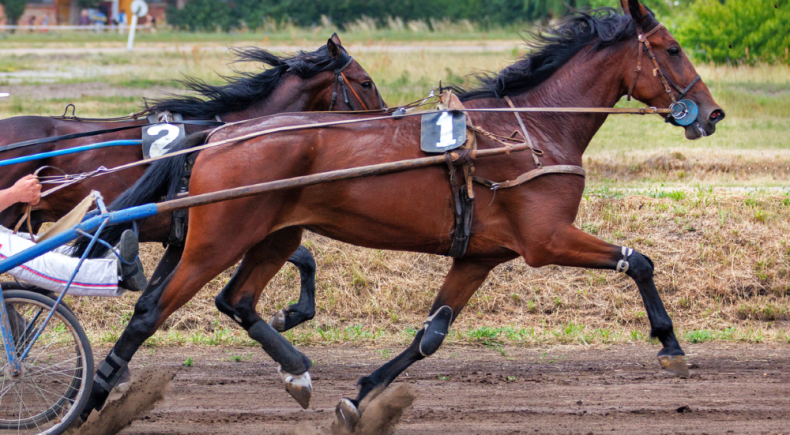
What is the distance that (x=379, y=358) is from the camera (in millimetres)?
5941

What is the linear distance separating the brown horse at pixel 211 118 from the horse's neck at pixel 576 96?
1.77 metres

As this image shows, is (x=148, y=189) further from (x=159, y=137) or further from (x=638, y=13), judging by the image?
(x=638, y=13)

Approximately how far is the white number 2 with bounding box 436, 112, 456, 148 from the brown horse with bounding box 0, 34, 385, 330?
5.72ft

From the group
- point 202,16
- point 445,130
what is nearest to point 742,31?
point 445,130

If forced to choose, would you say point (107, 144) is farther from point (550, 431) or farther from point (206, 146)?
point (550, 431)

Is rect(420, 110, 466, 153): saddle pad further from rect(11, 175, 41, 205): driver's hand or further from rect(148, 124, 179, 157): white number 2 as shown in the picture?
rect(11, 175, 41, 205): driver's hand

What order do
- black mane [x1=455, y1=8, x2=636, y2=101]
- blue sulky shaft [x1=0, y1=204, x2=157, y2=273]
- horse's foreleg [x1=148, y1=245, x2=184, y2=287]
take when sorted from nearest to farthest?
blue sulky shaft [x1=0, y1=204, x2=157, y2=273] < black mane [x1=455, y1=8, x2=636, y2=101] < horse's foreleg [x1=148, y1=245, x2=184, y2=287]

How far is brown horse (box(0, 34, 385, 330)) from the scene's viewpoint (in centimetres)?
530

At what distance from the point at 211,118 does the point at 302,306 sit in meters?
1.56

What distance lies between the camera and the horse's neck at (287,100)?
5.84 meters

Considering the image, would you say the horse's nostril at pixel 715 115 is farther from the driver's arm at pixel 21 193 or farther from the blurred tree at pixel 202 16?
the blurred tree at pixel 202 16

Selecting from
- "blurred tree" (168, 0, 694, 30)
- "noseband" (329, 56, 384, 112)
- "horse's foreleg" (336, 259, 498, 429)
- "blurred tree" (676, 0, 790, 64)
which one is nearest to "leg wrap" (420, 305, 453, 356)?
"horse's foreleg" (336, 259, 498, 429)

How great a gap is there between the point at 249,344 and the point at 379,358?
114 cm

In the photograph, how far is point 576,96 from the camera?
15.6 feet
